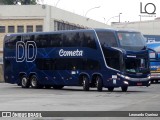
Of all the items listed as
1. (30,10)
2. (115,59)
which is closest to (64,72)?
(115,59)

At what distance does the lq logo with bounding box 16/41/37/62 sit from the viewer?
38.5 m

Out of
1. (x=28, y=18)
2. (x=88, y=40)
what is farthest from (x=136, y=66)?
(x=28, y=18)

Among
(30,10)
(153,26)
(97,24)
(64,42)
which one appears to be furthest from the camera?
(153,26)

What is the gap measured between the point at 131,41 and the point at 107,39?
1.54 meters

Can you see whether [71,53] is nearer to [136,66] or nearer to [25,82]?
[136,66]

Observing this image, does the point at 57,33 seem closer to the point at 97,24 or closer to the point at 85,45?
the point at 85,45

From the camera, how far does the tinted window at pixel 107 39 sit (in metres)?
33.1

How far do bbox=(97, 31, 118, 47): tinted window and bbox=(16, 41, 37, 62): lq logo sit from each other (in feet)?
21.5

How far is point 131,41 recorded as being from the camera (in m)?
33.7

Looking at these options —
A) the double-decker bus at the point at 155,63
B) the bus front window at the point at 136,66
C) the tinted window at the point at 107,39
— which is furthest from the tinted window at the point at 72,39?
the double-decker bus at the point at 155,63

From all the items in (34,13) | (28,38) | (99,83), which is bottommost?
(99,83)

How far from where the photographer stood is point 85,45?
34500 mm

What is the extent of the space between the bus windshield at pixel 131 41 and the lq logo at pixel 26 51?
749cm

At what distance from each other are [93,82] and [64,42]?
11.5ft
